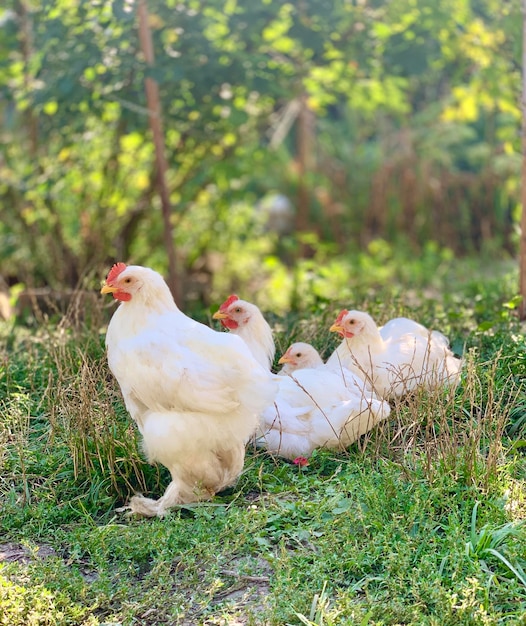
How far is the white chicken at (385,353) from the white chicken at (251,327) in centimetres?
37

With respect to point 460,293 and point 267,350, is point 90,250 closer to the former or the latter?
point 460,293

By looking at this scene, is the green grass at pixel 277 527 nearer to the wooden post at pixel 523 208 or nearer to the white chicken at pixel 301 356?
the white chicken at pixel 301 356

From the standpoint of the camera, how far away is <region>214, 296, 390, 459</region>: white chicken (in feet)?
13.3

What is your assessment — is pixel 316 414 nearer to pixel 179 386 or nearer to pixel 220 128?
pixel 179 386

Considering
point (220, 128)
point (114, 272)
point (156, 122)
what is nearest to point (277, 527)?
point (114, 272)

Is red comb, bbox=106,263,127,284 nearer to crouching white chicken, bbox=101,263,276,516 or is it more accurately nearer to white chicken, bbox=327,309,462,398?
crouching white chicken, bbox=101,263,276,516

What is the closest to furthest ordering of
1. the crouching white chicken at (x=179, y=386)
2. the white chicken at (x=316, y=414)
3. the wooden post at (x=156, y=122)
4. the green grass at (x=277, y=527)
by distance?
1. the green grass at (x=277, y=527)
2. the crouching white chicken at (x=179, y=386)
3. the white chicken at (x=316, y=414)
4. the wooden post at (x=156, y=122)

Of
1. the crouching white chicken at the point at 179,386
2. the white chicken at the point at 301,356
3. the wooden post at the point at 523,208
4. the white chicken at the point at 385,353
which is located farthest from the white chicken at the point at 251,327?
the wooden post at the point at 523,208

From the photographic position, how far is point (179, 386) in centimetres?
354

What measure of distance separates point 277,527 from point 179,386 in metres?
0.70

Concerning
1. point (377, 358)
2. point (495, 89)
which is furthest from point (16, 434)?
point (495, 89)

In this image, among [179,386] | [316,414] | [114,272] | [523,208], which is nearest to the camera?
[179,386]

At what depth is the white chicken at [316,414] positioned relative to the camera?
405 centimetres

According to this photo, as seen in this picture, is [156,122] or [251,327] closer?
[251,327]
